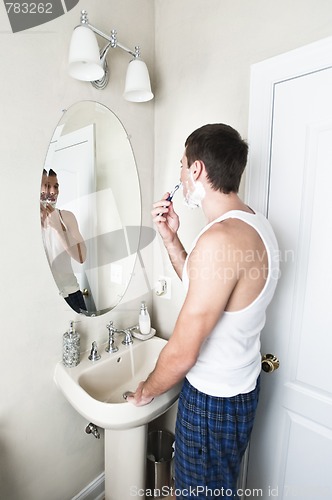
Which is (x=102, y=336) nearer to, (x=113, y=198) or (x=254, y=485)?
(x=113, y=198)

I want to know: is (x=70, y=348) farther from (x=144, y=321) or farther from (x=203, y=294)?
(x=203, y=294)

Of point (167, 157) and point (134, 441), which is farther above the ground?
point (167, 157)

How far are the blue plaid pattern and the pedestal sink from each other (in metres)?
0.16

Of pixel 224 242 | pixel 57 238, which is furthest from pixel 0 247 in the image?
pixel 224 242

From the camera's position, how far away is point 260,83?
1.04 meters

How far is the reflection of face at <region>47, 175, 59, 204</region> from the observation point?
3.48ft

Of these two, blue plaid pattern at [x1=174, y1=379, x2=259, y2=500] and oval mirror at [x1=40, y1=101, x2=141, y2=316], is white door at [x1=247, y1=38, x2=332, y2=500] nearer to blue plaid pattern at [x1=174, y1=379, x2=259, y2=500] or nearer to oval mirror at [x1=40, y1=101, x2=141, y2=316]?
blue plaid pattern at [x1=174, y1=379, x2=259, y2=500]

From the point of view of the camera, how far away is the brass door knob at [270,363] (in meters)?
1.06

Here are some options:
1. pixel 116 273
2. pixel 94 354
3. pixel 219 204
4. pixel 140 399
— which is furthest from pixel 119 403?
pixel 219 204

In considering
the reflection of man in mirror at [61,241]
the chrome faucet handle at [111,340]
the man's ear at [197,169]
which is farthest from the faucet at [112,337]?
the man's ear at [197,169]

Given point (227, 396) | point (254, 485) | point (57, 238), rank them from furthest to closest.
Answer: point (254, 485) → point (57, 238) → point (227, 396)

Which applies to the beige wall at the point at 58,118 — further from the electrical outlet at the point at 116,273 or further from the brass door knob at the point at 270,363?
the brass door knob at the point at 270,363

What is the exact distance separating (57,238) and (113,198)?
0.34 m

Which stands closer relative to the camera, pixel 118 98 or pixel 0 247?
pixel 0 247
